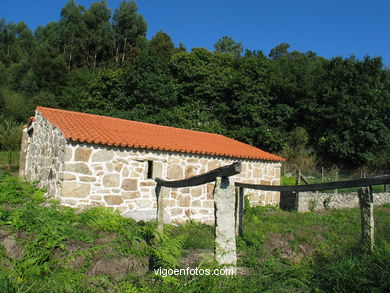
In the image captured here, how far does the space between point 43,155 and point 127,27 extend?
30211mm

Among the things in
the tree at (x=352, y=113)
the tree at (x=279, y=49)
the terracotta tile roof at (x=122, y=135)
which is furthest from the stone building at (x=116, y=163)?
the tree at (x=279, y=49)

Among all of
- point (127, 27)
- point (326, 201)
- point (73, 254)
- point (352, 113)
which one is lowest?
point (73, 254)

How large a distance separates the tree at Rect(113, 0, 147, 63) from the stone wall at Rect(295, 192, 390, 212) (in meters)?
28.8

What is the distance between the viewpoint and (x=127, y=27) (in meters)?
34.9

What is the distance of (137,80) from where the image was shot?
21688 millimetres

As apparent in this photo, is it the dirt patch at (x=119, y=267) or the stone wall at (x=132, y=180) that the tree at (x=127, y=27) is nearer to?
the stone wall at (x=132, y=180)

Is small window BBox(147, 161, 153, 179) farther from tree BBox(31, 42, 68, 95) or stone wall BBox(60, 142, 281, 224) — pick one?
tree BBox(31, 42, 68, 95)

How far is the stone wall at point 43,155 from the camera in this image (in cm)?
754

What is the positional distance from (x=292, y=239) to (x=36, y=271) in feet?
17.8

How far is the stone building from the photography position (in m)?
7.36

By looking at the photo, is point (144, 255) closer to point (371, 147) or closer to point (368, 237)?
point (368, 237)

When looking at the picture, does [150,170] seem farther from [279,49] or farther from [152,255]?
[279,49]

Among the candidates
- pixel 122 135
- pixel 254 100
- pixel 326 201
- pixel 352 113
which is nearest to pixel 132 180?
pixel 122 135

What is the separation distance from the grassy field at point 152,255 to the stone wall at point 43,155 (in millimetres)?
498
